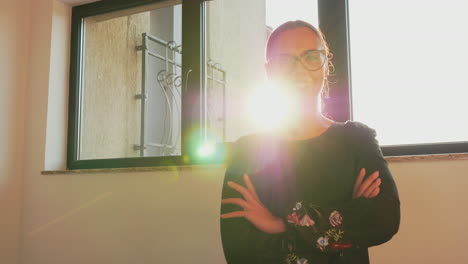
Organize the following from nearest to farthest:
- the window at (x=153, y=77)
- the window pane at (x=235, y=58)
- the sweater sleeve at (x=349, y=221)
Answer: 1. the sweater sleeve at (x=349, y=221)
2. the window at (x=153, y=77)
3. the window pane at (x=235, y=58)

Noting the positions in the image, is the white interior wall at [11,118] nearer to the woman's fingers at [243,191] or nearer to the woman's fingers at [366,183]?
the woman's fingers at [243,191]

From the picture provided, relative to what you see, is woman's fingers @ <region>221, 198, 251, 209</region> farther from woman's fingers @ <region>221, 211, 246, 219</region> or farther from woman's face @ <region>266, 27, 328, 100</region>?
woman's face @ <region>266, 27, 328, 100</region>

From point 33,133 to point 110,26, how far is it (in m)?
0.87

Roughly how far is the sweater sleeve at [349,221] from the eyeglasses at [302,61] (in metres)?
0.23

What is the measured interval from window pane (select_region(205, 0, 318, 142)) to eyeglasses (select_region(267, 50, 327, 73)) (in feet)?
5.45

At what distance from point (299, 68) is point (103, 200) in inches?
71.2

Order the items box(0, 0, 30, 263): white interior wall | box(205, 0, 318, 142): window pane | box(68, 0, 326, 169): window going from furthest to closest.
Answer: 1. box(205, 0, 318, 142): window pane
2. box(0, 0, 30, 263): white interior wall
3. box(68, 0, 326, 169): window

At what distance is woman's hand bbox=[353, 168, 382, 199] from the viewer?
0.87 m

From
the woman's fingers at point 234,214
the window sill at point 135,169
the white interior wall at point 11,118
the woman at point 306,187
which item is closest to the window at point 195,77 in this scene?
the window sill at point 135,169

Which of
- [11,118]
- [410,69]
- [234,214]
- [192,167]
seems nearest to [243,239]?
[234,214]

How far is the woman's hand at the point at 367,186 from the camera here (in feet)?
2.86

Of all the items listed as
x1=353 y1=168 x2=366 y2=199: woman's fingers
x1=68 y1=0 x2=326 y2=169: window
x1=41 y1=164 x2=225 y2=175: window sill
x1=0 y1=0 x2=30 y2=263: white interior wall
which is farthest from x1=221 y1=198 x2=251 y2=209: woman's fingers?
x1=0 y1=0 x2=30 y2=263: white interior wall

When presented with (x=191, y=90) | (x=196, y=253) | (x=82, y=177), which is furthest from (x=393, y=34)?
(x=82, y=177)

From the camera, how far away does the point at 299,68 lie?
91cm
